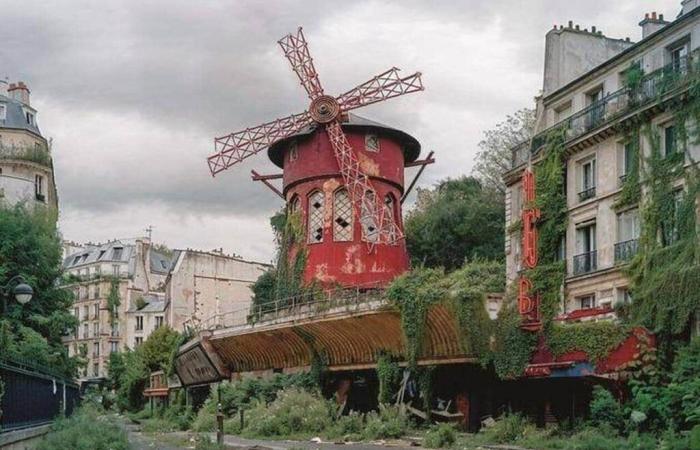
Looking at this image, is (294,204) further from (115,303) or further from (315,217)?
(115,303)

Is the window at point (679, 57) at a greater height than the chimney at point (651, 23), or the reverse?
the chimney at point (651, 23)

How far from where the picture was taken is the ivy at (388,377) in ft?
126

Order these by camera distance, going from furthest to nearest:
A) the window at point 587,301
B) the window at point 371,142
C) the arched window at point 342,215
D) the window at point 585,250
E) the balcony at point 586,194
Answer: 1. the window at point 371,142
2. the arched window at point 342,215
3. the balcony at point 586,194
4. the window at point 585,250
5. the window at point 587,301

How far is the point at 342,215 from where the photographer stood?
49812 mm

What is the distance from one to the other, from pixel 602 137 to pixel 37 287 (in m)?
19.7

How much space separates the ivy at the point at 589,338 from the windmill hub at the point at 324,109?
2180cm

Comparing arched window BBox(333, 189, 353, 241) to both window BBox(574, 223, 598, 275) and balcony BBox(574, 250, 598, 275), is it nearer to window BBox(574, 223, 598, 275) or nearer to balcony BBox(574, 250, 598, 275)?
window BBox(574, 223, 598, 275)

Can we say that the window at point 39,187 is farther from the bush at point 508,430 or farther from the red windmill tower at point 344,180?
the bush at point 508,430

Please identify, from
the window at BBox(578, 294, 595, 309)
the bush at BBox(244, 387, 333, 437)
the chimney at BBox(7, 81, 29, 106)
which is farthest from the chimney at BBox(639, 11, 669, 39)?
the chimney at BBox(7, 81, 29, 106)

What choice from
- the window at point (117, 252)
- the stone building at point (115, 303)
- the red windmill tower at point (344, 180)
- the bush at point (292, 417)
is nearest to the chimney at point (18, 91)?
the red windmill tower at point (344, 180)

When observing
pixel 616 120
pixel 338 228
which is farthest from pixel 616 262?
pixel 338 228

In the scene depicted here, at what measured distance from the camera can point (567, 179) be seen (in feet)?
114

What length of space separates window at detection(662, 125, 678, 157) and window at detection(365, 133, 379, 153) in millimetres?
22016

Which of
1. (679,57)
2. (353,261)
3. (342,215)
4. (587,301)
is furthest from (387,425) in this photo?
(342,215)
